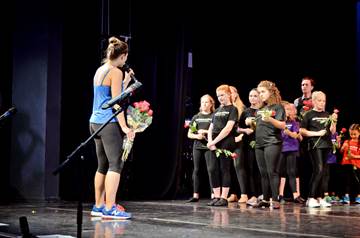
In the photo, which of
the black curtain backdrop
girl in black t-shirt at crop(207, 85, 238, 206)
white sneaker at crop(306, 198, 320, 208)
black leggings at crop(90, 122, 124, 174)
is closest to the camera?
black leggings at crop(90, 122, 124, 174)

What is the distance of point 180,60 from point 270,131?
10.2ft

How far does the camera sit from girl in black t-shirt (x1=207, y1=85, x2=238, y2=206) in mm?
7062

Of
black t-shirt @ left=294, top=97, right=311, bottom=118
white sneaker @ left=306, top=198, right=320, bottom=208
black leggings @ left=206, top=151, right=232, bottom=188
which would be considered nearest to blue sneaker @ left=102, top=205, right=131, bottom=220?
black leggings @ left=206, top=151, right=232, bottom=188

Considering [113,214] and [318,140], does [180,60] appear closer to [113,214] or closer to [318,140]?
[318,140]

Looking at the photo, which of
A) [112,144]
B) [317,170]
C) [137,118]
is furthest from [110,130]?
[317,170]

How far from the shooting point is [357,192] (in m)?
9.14

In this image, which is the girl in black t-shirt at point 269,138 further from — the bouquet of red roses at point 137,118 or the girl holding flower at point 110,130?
the girl holding flower at point 110,130

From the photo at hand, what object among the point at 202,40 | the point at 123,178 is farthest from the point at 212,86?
the point at 123,178

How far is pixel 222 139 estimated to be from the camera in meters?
7.16

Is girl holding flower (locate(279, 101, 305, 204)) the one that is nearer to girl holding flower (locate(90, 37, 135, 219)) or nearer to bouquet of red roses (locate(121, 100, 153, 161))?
bouquet of red roses (locate(121, 100, 153, 161))

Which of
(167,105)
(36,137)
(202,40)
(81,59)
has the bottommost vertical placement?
(36,137)

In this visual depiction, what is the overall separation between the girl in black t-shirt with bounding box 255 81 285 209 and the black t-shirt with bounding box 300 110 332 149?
0.61 meters

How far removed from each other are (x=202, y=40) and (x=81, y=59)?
2.50 m

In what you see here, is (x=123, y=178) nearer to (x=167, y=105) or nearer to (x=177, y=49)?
(x=167, y=105)
